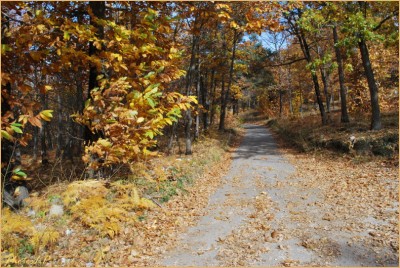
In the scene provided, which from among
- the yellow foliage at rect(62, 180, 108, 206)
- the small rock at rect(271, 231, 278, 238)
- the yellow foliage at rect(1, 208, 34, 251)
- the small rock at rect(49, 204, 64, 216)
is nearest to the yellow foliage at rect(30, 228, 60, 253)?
the yellow foliage at rect(1, 208, 34, 251)

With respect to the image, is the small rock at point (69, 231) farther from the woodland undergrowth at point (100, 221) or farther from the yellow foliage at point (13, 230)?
the yellow foliage at point (13, 230)

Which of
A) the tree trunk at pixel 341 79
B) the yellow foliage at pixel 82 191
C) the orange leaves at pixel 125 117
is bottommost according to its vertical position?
the yellow foliage at pixel 82 191

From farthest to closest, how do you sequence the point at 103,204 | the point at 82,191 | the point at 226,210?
1. the point at 226,210
2. the point at 82,191
3. the point at 103,204

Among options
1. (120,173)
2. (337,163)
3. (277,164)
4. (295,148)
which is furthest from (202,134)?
(120,173)

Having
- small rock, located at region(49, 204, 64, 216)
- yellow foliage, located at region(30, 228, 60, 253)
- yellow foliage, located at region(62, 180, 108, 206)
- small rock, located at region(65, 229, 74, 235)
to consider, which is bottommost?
small rock, located at region(65, 229, 74, 235)

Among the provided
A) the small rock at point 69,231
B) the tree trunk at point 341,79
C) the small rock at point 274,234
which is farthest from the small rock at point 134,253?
the tree trunk at point 341,79

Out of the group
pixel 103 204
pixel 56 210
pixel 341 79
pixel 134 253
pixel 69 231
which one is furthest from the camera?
pixel 341 79

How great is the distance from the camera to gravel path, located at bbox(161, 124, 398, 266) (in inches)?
201

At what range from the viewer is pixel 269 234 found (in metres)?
6.03

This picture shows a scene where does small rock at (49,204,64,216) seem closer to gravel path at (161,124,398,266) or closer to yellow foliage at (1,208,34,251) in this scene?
yellow foliage at (1,208,34,251)

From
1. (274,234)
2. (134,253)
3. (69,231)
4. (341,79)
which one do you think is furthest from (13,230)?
(341,79)

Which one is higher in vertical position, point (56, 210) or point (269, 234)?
point (56, 210)

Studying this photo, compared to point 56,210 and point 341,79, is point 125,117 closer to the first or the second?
point 56,210

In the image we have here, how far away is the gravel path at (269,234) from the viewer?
16.7 ft
